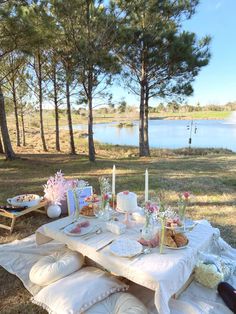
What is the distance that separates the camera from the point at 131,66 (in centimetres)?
841

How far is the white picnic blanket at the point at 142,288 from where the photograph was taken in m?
1.70

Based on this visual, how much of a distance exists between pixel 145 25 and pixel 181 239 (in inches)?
297

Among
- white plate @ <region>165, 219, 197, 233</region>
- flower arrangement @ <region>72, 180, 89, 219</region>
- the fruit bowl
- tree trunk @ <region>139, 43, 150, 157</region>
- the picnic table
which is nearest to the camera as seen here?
the picnic table

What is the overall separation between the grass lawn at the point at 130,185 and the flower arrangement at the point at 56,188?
293 mm

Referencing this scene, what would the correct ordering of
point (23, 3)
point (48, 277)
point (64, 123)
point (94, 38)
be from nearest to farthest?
point (48, 277) < point (23, 3) < point (94, 38) < point (64, 123)

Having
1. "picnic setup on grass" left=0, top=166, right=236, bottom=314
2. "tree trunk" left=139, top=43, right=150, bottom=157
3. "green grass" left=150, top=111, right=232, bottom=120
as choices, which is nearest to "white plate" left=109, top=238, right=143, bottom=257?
"picnic setup on grass" left=0, top=166, right=236, bottom=314

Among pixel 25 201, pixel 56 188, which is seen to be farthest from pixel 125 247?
pixel 25 201

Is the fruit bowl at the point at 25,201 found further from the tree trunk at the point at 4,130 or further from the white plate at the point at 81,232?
the tree trunk at the point at 4,130

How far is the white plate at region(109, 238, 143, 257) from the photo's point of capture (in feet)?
5.43

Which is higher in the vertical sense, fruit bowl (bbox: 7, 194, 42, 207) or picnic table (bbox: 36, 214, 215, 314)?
picnic table (bbox: 36, 214, 215, 314)

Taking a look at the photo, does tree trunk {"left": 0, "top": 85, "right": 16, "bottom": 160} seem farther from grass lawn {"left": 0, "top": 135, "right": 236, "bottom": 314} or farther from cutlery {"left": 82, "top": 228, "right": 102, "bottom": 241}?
cutlery {"left": 82, "top": 228, "right": 102, "bottom": 241}

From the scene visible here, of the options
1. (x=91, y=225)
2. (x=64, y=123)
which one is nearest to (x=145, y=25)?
(x=91, y=225)

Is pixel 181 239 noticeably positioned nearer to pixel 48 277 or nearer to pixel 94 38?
pixel 48 277

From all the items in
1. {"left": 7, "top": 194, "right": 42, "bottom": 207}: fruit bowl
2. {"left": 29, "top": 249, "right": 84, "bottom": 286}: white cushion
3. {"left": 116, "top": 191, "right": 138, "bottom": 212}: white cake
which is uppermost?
{"left": 116, "top": 191, "right": 138, "bottom": 212}: white cake
